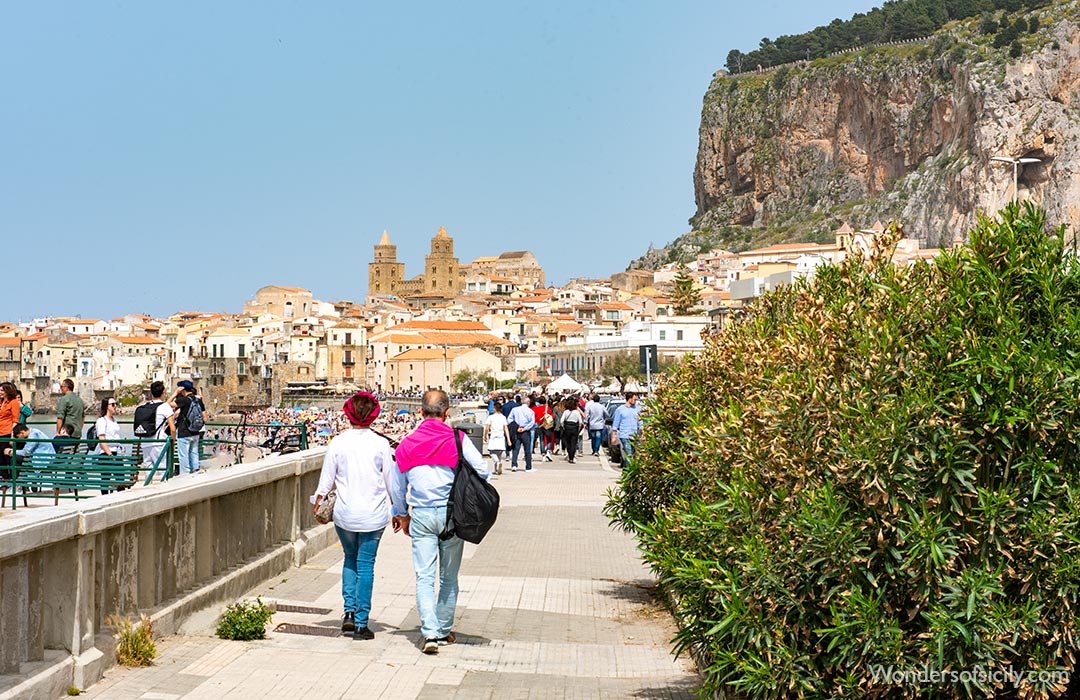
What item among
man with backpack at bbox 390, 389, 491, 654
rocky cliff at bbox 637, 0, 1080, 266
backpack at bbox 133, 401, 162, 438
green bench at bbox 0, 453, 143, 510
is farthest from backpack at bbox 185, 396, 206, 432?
rocky cliff at bbox 637, 0, 1080, 266

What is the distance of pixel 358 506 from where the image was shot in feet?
27.6

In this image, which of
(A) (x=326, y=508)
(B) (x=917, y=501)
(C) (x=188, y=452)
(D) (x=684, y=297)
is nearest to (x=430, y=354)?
(D) (x=684, y=297)

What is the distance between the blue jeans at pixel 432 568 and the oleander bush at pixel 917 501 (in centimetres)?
258

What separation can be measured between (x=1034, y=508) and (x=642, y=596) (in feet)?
19.5

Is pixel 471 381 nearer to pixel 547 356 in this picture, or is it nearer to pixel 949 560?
pixel 547 356

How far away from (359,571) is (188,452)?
7237 mm

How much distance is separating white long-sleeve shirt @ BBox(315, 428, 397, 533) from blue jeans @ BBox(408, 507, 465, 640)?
280 mm

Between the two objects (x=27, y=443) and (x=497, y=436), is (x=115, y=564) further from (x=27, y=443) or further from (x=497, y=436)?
(x=497, y=436)

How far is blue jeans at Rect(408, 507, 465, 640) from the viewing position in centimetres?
815

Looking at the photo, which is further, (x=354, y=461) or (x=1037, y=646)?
(x=354, y=461)

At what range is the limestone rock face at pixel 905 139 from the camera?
129m

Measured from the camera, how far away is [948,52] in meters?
159

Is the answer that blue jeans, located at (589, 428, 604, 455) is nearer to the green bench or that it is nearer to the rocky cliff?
the green bench

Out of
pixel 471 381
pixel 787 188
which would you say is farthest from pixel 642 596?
pixel 787 188
